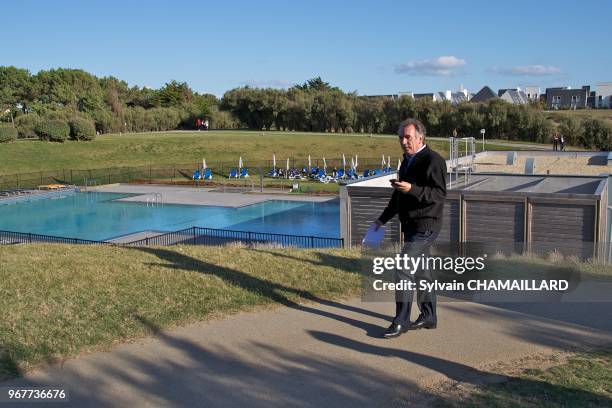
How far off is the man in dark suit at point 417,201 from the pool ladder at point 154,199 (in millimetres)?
30174

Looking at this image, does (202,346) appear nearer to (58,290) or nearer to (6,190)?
(58,290)

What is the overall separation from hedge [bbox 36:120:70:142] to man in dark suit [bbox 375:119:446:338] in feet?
182

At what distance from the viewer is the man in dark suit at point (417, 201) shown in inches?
207

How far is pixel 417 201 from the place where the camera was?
5.31 m

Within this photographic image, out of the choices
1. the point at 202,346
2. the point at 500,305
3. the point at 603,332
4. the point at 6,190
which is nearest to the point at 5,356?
the point at 202,346

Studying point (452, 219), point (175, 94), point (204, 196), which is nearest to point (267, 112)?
point (175, 94)

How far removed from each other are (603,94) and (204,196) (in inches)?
4233

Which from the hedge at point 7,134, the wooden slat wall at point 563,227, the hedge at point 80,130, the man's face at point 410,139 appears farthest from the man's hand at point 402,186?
the hedge at point 80,130

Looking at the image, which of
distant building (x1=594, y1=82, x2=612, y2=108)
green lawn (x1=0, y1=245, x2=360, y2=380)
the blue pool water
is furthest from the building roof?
green lawn (x1=0, y1=245, x2=360, y2=380)

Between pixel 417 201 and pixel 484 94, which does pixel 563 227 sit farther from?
pixel 484 94

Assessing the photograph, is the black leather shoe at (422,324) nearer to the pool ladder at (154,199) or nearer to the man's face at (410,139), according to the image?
the man's face at (410,139)

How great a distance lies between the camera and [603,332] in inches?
225

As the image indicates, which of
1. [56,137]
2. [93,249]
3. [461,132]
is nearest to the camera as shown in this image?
[93,249]

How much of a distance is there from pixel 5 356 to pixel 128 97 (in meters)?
97.7
